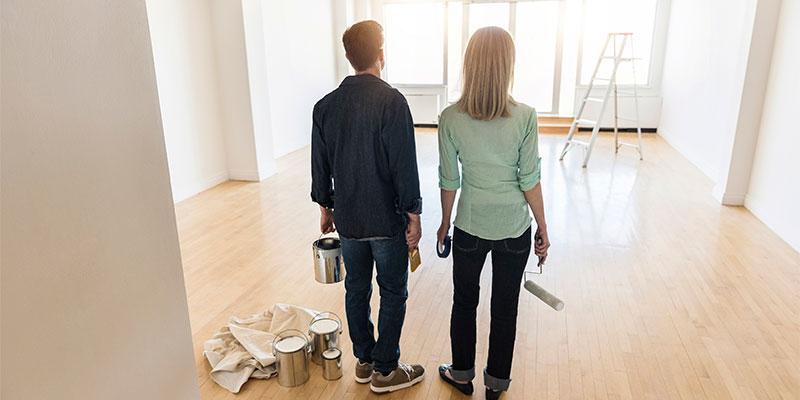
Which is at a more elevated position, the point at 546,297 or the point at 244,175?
the point at 546,297

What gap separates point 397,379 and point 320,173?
0.98 metres

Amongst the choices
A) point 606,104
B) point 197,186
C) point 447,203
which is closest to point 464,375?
point 447,203

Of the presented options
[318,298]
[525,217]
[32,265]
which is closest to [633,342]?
[525,217]

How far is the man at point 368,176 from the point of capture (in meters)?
1.95

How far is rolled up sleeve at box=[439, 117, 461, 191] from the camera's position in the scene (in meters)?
2.00

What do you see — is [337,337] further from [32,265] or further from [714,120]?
[714,120]

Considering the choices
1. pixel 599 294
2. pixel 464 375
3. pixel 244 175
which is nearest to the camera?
pixel 464 375

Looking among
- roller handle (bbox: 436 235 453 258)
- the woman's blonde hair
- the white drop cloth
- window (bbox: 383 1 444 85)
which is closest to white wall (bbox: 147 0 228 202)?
the white drop cloth

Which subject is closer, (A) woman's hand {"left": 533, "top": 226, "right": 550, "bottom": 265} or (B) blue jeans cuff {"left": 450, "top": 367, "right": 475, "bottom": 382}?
(A) woman's hand {"left": 533, "top": 226, "right": 550, "bottom": 265}

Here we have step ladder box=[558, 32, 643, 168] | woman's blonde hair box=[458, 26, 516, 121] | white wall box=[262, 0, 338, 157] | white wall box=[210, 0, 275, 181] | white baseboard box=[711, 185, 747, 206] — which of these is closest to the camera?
woman's blonde hair box=[458, 26, 516, 121]

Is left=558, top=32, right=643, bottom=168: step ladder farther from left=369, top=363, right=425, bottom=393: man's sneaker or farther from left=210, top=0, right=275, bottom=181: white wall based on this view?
left=369, top=363, right=425, bottom=393: man's sneaker

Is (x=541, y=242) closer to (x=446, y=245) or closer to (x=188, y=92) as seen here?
(x=446, y=245)

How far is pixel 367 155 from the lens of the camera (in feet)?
6.53

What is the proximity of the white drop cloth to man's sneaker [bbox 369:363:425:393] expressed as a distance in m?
0.51
